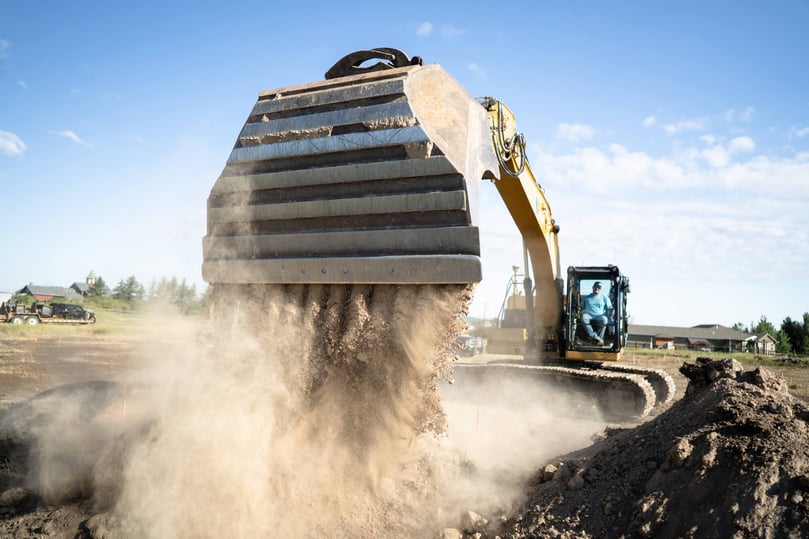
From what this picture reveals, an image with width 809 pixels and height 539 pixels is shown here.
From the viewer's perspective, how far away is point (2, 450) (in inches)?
226

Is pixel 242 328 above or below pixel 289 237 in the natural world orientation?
below

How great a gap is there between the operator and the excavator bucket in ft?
17.4

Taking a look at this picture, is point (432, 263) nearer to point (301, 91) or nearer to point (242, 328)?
point (242, 328)

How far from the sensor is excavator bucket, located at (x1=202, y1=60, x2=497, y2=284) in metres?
3.40

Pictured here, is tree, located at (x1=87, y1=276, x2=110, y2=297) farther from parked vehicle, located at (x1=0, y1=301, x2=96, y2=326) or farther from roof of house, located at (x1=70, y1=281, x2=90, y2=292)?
parked vehicle, located at (x1=0, y1=301, x2=96, y2=326)

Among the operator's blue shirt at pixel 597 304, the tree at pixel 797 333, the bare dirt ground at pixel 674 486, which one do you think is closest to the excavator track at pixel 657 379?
the operator's blue shirt at pixel 597 304

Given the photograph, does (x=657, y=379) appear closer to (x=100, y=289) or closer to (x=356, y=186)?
(x=356, y=186)

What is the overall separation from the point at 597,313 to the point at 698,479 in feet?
18.8

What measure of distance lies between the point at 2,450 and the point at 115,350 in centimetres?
1673

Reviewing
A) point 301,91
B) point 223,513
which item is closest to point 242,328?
point 223,513

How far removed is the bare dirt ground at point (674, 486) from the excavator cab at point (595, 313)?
12.3 ft

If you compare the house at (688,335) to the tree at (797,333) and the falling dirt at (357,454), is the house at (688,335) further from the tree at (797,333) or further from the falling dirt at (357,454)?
the falling dirt at (357,454)

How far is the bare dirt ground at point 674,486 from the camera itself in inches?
119

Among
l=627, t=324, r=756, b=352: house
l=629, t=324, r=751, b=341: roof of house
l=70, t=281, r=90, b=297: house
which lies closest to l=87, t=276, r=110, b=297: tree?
l=70, t=281, r=90, b=297: house
